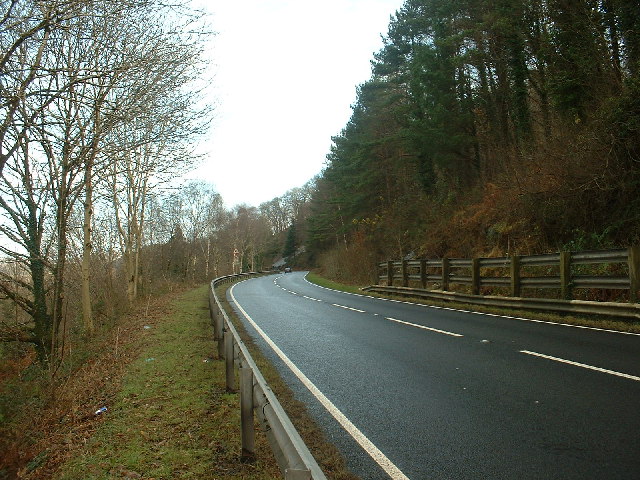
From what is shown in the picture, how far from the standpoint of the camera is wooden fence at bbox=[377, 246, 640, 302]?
1112cm

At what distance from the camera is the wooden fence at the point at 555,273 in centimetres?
1112

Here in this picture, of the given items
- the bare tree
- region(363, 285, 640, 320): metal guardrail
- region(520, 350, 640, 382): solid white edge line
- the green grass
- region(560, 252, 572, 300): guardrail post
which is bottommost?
the green grass

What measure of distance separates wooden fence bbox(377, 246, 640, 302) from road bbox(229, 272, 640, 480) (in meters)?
1.75

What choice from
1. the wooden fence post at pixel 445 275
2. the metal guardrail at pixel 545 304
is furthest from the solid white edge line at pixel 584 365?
the wooden fence post at pixel 445 275

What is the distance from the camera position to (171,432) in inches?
226

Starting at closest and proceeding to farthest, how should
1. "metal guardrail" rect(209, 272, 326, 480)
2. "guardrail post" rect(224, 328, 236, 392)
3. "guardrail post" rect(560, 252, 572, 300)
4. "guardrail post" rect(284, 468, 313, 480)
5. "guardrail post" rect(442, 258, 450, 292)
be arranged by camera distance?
"guardrail post" rect(284, 468, 313, 480) → "metal guardrail" rect(209, 272, 326, 480) → "guardrail post" rect(224, 328, 236, 392) → "guardrail post" rect(560, 252, 572, 300) → "guardrail post" rect(442, 258, 450, 292)

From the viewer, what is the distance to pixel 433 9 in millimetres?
30766

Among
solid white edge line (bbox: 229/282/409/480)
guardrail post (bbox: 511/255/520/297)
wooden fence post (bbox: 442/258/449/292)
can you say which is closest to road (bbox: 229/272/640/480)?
solid white edge line (bbox: 229/282/409/480)

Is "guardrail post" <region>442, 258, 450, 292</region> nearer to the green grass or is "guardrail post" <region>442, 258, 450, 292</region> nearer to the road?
the road

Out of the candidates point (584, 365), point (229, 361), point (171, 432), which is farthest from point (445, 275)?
point (171, 432)

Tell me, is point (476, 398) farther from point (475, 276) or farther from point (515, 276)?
point (475, 276)

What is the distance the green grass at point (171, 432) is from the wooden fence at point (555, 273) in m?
8.97

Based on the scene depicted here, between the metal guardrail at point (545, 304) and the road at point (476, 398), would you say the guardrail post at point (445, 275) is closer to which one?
the metal guardrail at point (545, 304)

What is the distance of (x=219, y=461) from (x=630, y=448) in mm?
3693
